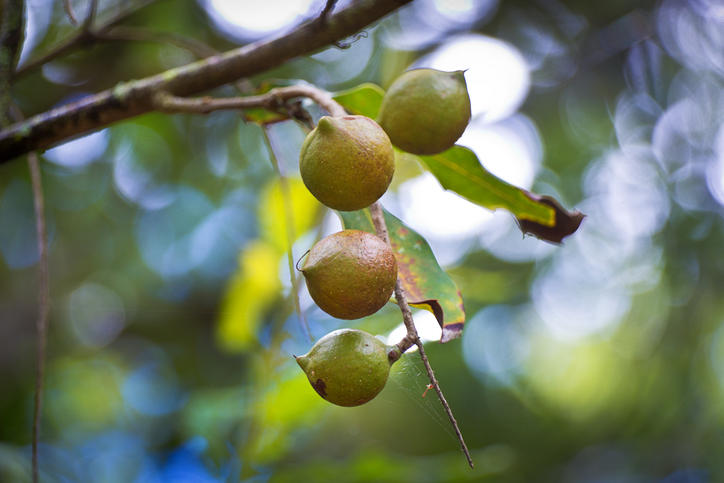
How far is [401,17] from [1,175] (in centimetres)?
259

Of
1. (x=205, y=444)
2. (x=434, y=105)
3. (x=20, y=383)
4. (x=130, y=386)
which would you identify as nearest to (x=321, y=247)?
(x=434, y=105)

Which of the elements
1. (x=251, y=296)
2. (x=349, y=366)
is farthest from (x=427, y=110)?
(x=251, y=296)

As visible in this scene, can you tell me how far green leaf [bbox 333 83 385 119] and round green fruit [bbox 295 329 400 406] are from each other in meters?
0.57

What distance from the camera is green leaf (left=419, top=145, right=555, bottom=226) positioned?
3.50 feet

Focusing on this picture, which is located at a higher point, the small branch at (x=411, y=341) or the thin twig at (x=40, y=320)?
the small branch at (x=411, y=341)

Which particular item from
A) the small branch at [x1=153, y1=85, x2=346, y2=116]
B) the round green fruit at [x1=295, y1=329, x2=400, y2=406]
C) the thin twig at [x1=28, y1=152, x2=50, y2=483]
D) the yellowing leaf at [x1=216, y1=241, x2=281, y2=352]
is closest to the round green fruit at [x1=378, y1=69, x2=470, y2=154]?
the small branch at [x1=153, y1=85, x2=346, y2=116]

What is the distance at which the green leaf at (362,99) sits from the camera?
1195 millimetres

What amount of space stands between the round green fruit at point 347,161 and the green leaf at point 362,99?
13.6 inches

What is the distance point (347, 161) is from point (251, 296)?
4.31ft

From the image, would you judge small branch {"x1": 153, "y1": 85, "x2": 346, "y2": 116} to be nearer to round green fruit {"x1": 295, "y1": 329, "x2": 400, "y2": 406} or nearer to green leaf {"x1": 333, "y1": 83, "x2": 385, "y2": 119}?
green leaf {"x1": 333, "y1": 83, "x2": 385, "y2": 119}

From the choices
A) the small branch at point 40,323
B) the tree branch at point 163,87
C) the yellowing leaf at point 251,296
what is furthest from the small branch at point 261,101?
the yellowing leaf at point 251,296

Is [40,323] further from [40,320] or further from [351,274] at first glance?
[351,274]

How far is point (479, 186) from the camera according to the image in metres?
1.16

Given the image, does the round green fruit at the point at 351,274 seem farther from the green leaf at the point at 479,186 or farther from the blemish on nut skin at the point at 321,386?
the green leaf at the point at 479,186
